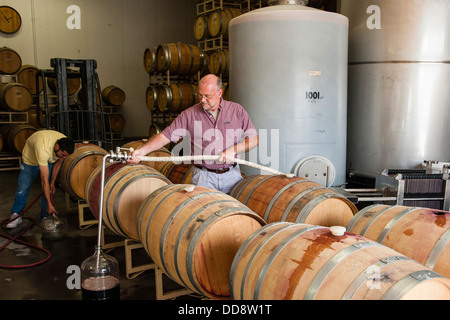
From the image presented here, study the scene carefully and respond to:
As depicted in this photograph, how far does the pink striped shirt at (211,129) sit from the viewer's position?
335cm

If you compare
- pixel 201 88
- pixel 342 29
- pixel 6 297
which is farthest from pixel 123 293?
pixel 342 29

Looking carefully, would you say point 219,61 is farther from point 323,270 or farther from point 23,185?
point 323,270

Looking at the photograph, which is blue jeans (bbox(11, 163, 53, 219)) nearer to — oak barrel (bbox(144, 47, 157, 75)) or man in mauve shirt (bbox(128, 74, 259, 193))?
man in mauve shirt (bbox(128, 74, 259, 193))

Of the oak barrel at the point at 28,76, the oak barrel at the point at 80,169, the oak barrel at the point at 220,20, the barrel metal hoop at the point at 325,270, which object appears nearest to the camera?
the barrel metal hoop at the point at 325,270

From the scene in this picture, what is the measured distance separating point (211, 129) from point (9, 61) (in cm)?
956

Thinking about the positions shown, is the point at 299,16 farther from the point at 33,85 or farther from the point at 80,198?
the point at 33,85

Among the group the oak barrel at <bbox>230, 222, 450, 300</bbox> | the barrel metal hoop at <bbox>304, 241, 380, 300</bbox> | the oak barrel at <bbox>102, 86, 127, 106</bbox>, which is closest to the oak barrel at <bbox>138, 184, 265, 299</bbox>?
the oak barrel at <bbox>230, 222, 450, 300</bbox>

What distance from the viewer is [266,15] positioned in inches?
167

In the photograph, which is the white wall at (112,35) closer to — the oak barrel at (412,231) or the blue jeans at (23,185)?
the blue jeans at (23,185)

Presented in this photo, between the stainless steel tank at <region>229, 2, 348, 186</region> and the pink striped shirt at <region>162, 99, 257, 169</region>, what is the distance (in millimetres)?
962

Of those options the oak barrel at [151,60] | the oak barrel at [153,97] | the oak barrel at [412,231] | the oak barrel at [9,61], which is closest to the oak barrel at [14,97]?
→ the oak barrel at [9,61]

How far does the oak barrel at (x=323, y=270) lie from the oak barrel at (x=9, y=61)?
1092cm

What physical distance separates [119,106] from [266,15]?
33.1 feet

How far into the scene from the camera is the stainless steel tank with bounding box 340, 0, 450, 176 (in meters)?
4.73
